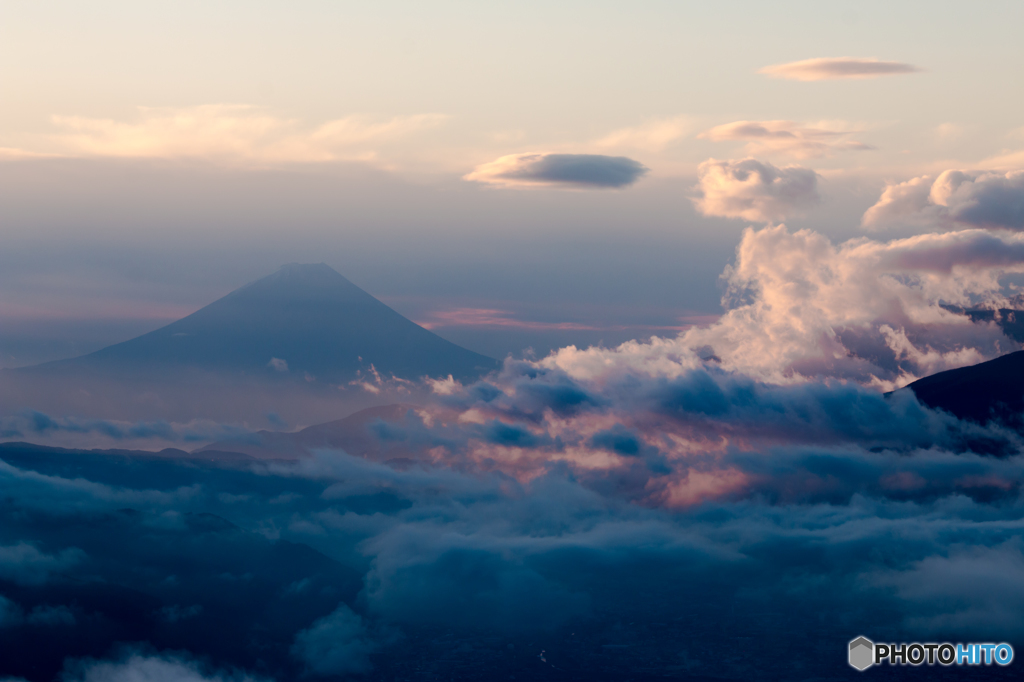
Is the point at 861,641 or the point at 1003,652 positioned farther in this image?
the point at 861,641

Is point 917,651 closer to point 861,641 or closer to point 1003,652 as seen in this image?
point 1003,652

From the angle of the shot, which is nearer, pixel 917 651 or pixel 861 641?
pixel 917 651

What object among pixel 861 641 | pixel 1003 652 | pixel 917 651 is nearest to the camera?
pixel 917 651

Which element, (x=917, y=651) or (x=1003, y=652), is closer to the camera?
(x=917, y=651)

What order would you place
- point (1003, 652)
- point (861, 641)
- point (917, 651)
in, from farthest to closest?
point (861, 641) → point (1003, 652) → point (917, 651)

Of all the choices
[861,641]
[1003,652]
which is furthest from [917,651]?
[861,641]
